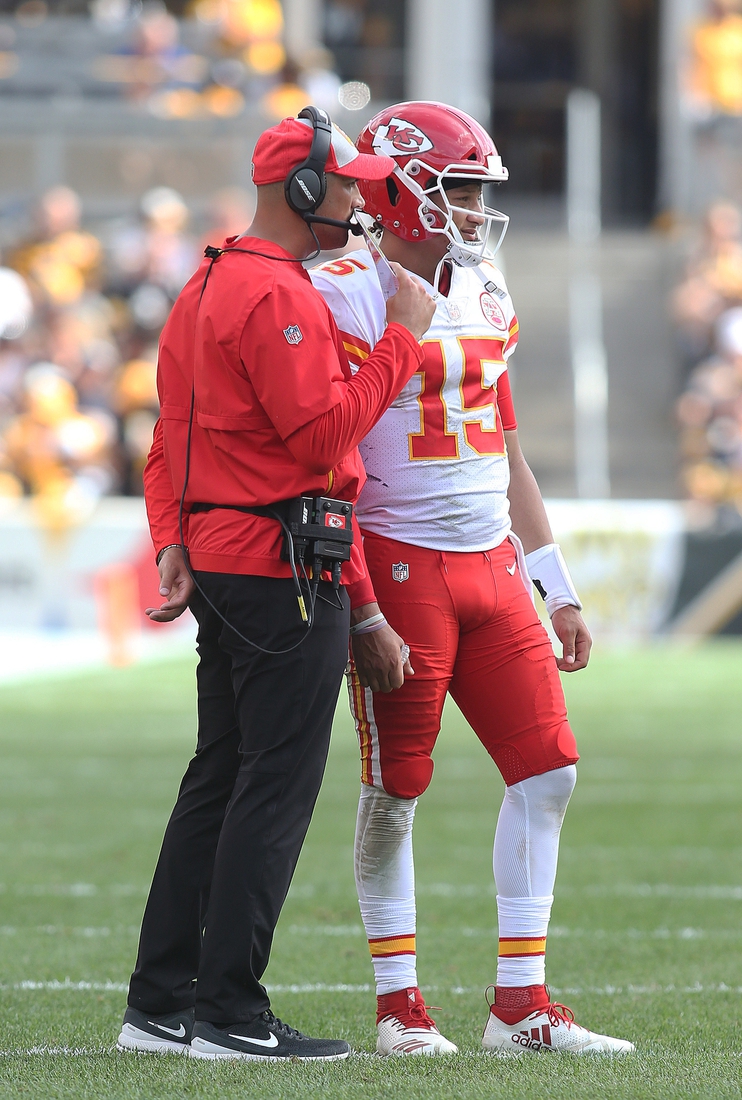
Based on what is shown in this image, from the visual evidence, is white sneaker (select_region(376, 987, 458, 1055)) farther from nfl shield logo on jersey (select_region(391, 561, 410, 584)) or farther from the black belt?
the black belt

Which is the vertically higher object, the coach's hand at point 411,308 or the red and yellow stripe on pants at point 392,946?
the coach's hand at point 411,308

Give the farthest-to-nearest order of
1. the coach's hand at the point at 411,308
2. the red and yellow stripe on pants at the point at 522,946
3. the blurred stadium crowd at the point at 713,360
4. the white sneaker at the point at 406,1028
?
the blurred stadium crowd at the point at 713,360
the red and yellow stripe on pants at the point at 522,946
the white sneaker at the point at 406,1028
the coach's hand at the point at 411,308

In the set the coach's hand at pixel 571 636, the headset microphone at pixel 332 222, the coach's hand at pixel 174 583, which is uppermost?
the headset microphone at pixel 332 222

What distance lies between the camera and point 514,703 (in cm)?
393

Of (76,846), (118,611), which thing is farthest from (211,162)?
(76,846)

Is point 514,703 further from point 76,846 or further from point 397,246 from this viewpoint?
point 76,846

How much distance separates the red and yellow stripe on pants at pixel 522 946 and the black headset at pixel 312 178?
172 centimetres

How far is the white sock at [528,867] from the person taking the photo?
154 inches

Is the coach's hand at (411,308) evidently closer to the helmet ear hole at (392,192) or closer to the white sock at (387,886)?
the helmet ear hole at (392,192)

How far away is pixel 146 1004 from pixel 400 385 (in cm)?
149

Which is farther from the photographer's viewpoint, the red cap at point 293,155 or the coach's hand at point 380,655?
the coach's hand at point 380,655

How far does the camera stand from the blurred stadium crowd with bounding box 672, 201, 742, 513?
51.5ft

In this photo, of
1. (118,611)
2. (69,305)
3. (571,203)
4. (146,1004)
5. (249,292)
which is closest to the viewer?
(249,292)

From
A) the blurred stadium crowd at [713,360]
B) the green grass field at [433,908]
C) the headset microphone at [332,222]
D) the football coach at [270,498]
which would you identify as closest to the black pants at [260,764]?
the football coach at [270,498]
